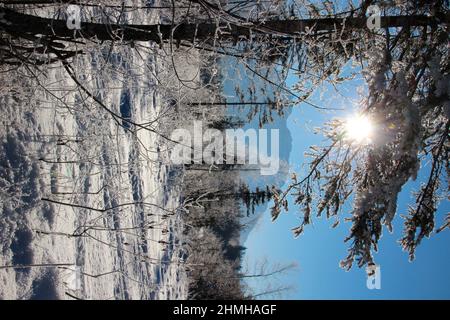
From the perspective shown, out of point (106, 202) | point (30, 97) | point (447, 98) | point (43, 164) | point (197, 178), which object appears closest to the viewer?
point (447, 98)

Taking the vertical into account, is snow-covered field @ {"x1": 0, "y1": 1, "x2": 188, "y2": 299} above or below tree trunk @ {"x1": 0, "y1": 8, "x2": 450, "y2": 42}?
below

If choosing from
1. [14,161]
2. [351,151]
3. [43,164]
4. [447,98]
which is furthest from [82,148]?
[447,98]

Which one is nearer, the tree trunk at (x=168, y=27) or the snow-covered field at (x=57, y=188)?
the tree trunk at (x=168, y=27)

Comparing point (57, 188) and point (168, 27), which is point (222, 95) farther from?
point (57, 188)

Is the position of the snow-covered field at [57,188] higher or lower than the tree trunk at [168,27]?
lower

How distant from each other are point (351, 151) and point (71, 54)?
3.76 meters

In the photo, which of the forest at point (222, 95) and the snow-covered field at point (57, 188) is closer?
the forest at point (222, 95)

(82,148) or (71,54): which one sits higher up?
(71,54)

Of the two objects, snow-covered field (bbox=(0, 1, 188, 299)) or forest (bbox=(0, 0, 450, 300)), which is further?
snow-covered field (bbox=(0, 1, 188, 299))

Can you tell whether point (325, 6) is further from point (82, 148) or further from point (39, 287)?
point (39, 287)

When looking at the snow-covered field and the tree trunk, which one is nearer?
the tree trunk

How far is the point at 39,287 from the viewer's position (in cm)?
616

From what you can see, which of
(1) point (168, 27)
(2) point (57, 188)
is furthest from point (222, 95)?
(2) point (57, 188)
